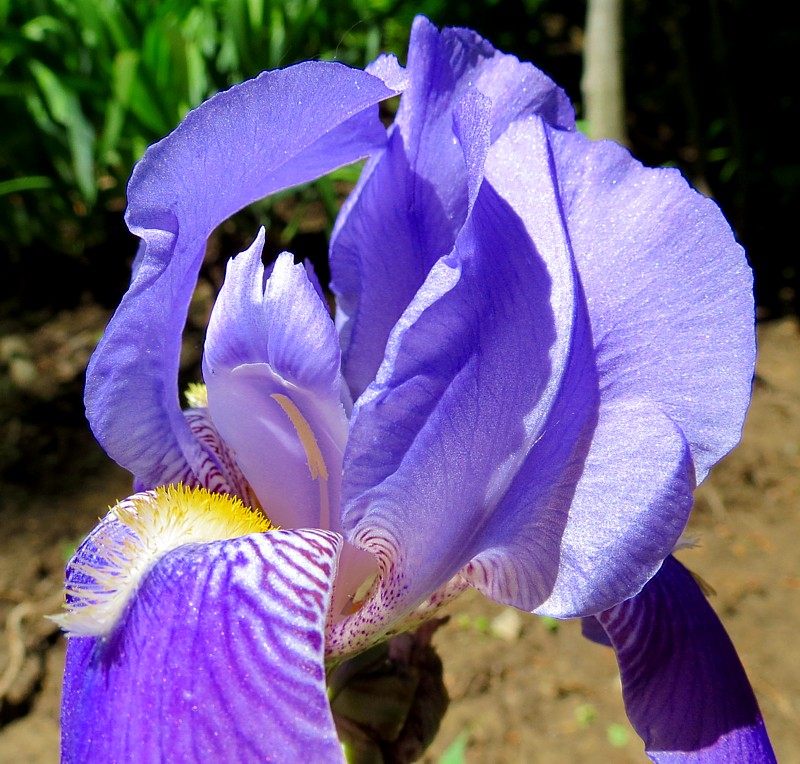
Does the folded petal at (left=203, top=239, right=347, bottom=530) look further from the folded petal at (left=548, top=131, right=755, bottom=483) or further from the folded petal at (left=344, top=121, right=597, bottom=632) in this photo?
the folded petal at (left=548, top=131, right=755, bottom=483)

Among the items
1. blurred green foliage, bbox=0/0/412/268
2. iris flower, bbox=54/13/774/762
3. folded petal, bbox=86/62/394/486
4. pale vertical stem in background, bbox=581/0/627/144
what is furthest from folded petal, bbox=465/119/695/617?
blurred green foliage, bbox=0/0/412/268

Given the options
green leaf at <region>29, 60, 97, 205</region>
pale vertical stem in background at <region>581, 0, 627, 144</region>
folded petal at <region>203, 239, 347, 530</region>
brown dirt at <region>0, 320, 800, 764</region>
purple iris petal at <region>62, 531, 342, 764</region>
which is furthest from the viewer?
green leaf at <region>29, 60, 97, 205</region>

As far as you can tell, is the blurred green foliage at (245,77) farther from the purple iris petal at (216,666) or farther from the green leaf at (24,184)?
the purple iris petal at (216,666)

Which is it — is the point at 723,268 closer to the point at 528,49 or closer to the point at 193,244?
the point at 193,244

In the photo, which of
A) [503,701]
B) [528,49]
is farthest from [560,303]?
[528,49]

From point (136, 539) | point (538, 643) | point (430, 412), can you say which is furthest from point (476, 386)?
point (538, 643)

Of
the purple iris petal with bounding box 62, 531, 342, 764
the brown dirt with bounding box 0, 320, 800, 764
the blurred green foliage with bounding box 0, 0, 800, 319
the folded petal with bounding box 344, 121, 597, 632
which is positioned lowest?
the brown dirt with bounding box 0, 320, 800, 764

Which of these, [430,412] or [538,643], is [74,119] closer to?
[538,643]
